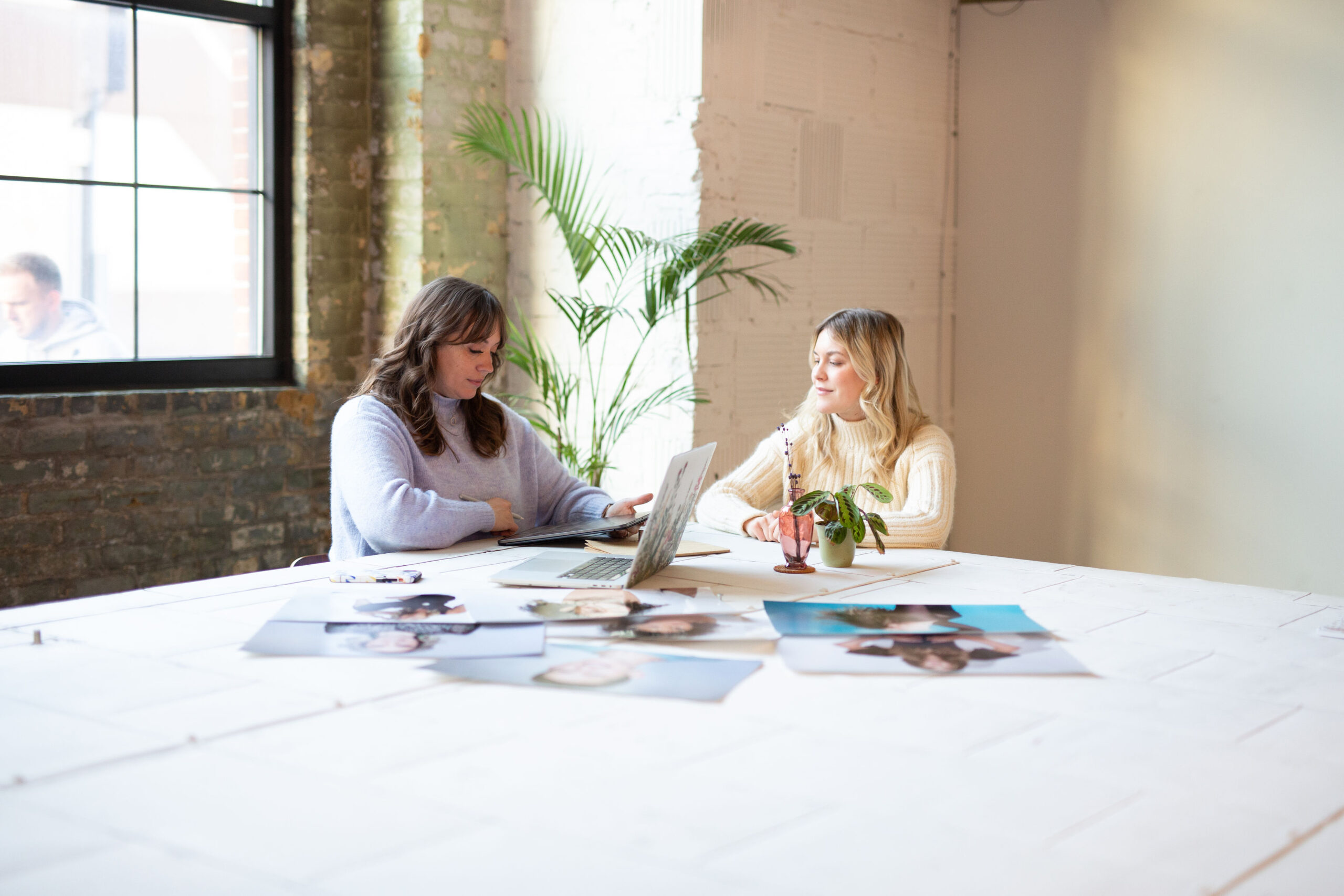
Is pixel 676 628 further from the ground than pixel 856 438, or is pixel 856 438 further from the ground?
pixel 856 438

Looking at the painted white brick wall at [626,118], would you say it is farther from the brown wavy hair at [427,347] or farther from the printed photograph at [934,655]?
the printed photograph at [934,655]

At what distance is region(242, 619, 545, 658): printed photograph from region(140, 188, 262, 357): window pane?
244 cm

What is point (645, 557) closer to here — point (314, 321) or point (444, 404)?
point (444, 404)

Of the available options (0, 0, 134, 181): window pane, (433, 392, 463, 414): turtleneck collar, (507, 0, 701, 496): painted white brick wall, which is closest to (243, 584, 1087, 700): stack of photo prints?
(433, 392, 463, 414): turtleneck collar

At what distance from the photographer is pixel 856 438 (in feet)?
9.71

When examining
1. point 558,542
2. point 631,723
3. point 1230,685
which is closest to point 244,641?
point 631,723

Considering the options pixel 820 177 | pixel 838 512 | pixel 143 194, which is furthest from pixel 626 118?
pixel 838 512

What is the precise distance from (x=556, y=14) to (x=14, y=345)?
1.95 metres

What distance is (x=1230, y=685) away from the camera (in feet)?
4.98

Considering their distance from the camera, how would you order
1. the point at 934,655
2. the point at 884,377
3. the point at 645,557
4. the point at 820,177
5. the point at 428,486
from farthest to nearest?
the point at 820,177 < the point at 884,377 < the point at 428,486 < the point at 645,557 < the point at 934,655

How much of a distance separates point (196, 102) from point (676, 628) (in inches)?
116

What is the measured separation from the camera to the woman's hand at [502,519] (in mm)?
2533

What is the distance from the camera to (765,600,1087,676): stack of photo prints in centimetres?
157

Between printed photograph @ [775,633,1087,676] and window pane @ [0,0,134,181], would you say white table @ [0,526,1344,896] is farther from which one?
window pane @ [0,0,134,181]
